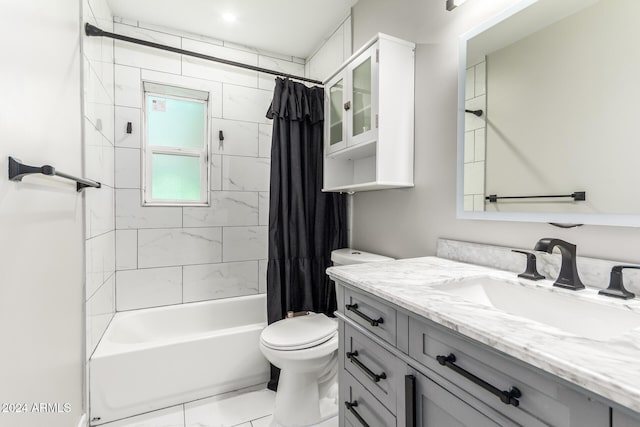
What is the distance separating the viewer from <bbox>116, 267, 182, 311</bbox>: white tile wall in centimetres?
224

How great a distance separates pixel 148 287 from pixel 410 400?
2183 mm

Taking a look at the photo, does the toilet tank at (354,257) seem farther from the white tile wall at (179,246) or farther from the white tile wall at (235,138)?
the white tile wall at (235,138)

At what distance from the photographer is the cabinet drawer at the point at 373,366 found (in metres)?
0.87

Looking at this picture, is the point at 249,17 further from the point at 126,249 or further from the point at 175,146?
the point at 126,249

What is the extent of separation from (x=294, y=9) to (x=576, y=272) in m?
2.26

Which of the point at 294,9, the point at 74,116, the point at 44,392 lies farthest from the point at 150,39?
the point at 44,392

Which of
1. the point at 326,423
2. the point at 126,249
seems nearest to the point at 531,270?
the point at 326,423

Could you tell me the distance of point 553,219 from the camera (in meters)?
1.01

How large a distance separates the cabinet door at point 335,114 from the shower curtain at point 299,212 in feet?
0.42

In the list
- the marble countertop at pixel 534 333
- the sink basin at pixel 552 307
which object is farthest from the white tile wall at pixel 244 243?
the sink basin at pixel 552 307

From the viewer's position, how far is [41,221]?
1.01 meters

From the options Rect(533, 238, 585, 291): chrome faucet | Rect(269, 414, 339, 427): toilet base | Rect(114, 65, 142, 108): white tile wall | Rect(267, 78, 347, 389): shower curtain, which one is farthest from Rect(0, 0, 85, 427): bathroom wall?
Rect(533, 238, 585, 291): chrome faucet

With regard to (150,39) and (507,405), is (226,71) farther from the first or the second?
(507,405)

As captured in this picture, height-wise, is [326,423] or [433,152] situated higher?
[433,152]
